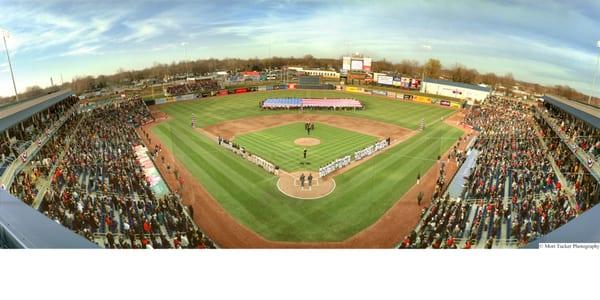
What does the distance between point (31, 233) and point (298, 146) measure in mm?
12515

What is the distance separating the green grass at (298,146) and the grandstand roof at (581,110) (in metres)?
8.02

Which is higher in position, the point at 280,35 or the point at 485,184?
the point at 280,35

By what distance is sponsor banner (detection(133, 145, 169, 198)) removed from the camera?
9117 millimetres

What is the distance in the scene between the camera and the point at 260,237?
7.74m

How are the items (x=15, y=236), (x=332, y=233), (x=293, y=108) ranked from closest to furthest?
(x=15, y=236)
(x=332, y=233)
(x=293, y=108)

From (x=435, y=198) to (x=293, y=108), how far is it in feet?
42.9

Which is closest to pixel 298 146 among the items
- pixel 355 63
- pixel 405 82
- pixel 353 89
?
pixel 355 63

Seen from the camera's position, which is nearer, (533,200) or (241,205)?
(533,200)

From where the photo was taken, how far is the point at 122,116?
16.4 m

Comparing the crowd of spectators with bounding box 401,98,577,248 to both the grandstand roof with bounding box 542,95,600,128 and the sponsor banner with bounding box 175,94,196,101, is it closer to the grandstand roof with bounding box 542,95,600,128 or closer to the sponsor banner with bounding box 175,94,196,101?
the grandstand roof with bounding box 542,95,600,128

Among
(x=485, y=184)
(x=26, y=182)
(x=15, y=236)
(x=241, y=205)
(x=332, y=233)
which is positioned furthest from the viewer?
(x=241, y=205)

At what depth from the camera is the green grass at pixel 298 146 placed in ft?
43.6
